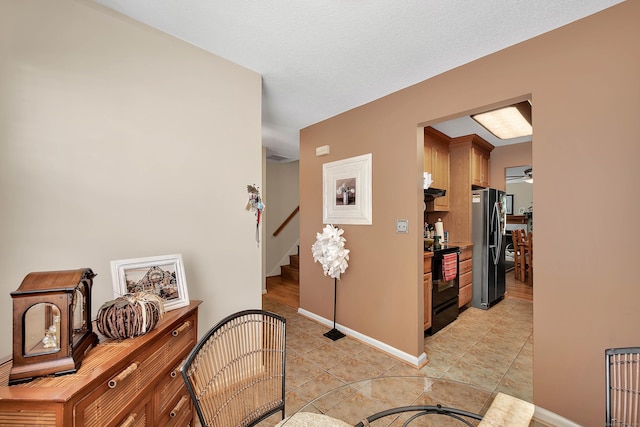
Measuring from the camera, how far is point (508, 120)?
323 cm

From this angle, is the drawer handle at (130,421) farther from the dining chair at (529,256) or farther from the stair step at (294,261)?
the dining chair at (529,256)

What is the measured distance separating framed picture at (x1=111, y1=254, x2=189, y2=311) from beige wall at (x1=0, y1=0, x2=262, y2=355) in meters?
0.22

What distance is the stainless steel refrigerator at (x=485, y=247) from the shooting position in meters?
3.87

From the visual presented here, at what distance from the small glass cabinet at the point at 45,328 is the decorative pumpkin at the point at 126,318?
0.13 m

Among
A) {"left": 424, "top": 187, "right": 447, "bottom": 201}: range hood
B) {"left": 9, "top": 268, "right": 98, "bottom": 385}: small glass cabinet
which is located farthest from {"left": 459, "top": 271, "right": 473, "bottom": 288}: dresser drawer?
{"left": 9, "top": 268, "right": 98, "bottom": 385}: small glass cabinet

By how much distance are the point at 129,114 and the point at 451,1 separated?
2.03m

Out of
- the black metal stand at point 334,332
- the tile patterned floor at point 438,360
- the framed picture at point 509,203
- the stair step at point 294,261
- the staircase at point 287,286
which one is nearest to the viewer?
the tile patterned floor at point 438,360

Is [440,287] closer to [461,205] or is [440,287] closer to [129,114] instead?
[461,205]

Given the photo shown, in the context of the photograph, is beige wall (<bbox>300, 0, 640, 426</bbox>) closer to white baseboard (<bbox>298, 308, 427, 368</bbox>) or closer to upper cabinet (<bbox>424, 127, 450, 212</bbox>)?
white baseboard (<bbox>298, 308, 427, 368</bbox>)

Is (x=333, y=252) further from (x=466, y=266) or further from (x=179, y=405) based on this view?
(x=466, y=266)

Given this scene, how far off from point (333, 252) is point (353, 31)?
204cm

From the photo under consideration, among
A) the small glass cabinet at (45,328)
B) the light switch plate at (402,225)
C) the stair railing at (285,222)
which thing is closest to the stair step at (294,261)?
the stair railing at (285,222)

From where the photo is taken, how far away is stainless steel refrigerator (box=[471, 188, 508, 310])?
3.87 m

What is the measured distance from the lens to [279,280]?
5.64 metres
